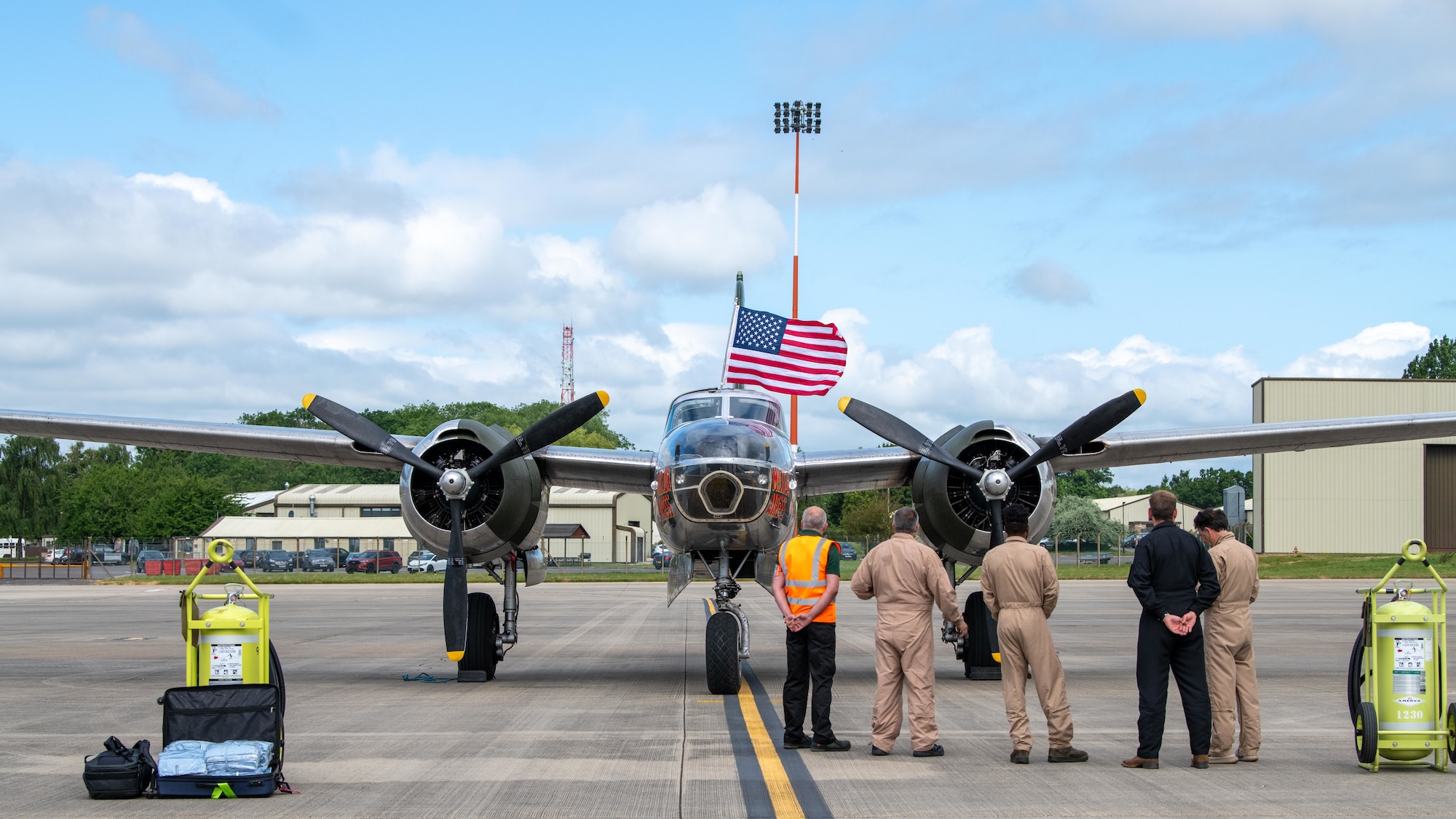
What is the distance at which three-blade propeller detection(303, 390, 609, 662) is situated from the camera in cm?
1433

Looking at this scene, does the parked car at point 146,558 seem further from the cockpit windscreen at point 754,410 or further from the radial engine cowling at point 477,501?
the cockpit windscreen at point 754,410

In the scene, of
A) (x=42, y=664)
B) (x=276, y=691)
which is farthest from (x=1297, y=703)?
(x=42, y=664)

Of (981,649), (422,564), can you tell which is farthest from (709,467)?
(422,564)

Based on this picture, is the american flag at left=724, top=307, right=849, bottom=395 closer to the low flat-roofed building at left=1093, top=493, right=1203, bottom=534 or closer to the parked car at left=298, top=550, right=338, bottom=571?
the parked car at left=298, top=550, right=338, bottom=571

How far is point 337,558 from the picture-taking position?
214 feet

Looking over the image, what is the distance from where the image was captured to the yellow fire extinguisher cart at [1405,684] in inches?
333

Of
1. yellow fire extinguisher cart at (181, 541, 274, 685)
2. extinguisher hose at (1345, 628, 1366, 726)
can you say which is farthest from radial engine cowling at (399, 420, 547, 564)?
extinguisher hose at (1345, 628, 1366, 726)

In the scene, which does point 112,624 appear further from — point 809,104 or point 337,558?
point 337,558

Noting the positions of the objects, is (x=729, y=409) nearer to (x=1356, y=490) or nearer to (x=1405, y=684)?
(x=1405, y=684)

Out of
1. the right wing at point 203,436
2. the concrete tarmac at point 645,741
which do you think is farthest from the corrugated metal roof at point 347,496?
the right wing at point 203,436

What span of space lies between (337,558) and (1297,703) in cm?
5920

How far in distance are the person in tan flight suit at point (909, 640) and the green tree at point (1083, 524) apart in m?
69.7

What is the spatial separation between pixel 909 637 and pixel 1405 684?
341 cm

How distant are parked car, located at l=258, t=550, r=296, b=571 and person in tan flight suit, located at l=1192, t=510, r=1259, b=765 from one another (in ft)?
213
